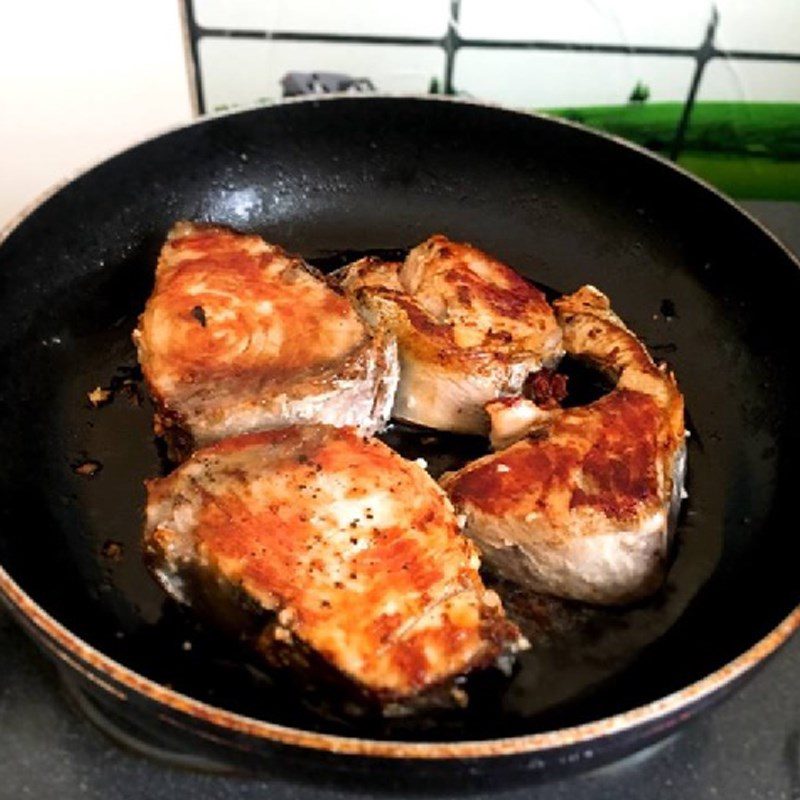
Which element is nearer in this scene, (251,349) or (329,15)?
(251,349)

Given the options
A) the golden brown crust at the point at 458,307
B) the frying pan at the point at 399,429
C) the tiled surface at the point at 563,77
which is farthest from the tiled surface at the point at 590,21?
the golden brown crust at the point at 458,307

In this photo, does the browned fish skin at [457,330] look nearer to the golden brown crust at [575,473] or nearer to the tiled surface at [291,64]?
the golden brown crust at [575,473]

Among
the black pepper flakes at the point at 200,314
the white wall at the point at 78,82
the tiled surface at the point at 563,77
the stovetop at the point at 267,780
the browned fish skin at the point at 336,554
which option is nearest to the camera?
the browned fish skin at the point at 336,554

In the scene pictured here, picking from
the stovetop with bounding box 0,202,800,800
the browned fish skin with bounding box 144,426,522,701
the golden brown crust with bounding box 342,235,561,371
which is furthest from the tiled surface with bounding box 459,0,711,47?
the stovetop with bounding box 0,202,800,800

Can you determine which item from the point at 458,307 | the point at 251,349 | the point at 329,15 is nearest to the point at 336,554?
the point at 251,349

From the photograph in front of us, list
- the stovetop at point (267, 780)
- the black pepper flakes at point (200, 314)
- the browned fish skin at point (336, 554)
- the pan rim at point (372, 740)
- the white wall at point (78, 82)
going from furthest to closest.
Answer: the white wall at point (78, 82), the black pepper flakes at point (200, 314), the stovetop at point (267, 780), the browned fish skin at point (336, 554), the pan rim at point (372, 740)

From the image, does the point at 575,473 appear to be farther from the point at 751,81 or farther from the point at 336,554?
the point at 751,81
